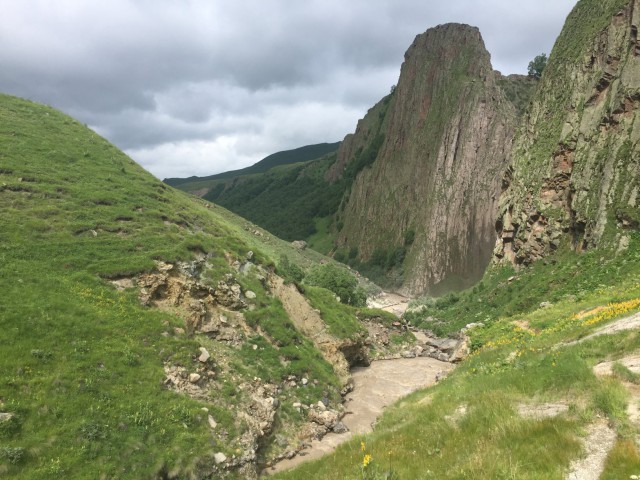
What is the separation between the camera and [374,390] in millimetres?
30312

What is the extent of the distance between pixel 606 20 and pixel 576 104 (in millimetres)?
9213

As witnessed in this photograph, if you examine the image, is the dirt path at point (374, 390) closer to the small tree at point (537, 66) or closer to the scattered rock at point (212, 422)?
the scattered rock at point (212, 422)

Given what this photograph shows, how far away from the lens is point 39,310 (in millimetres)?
18094

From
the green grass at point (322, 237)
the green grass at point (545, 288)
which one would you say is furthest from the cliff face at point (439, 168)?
the green grass at point (545, 288)

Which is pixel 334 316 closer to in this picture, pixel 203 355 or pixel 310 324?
pixel 310 324

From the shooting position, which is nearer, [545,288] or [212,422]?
[212,422]

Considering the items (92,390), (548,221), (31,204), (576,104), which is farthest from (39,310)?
(576,104)

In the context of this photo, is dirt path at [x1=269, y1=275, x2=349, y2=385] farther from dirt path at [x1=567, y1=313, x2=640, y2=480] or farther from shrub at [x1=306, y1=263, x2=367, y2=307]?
dirt path at [x1=567, y1=313, x2=640, y2=480]

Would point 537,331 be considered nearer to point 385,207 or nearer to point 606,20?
point 606,20

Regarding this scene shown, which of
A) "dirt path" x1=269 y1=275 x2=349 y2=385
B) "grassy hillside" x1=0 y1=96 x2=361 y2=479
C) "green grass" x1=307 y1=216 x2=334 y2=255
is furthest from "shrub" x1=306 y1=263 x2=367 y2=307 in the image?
"green grass" x1=307 y1=216 x2=334 y2=255

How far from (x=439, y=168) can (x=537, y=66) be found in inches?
1895

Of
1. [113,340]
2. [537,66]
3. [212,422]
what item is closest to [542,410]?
[212,422]

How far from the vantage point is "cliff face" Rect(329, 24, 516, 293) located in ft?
303

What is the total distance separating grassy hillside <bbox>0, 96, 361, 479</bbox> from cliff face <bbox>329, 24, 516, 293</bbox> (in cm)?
6889
